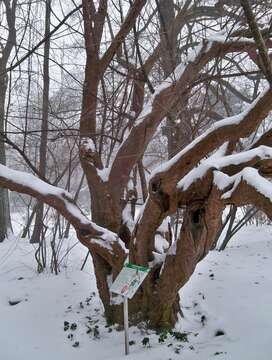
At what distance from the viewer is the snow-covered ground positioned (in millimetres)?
3402

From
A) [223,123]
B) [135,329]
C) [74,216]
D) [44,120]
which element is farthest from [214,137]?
[44,120]

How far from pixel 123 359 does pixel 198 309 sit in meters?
1.25

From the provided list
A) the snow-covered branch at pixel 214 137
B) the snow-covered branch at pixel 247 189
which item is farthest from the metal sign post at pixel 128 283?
the snow-covered branch at pixel 247 189

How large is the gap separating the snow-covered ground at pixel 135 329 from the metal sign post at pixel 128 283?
1.10 feet

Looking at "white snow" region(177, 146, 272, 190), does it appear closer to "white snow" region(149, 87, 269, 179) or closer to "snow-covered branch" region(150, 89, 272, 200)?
"snow-covered branch" region(150, 89, 272, 200)

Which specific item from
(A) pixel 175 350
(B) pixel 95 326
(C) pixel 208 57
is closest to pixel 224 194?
(A) pixel 175 350

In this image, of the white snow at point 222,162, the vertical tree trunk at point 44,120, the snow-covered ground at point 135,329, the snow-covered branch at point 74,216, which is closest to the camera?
the white snow at point 222,162

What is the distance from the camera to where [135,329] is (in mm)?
3818

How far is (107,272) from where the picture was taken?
13.7ft

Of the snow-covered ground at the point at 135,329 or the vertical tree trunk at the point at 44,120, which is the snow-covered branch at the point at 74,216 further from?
the vertical tree trunk at the point at 44,120

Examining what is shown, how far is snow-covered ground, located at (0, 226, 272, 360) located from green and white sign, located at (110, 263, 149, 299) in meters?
0.50

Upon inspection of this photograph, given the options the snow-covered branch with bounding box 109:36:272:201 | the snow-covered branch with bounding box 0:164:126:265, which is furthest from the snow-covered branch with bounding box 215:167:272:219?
the snow-covered branch with bounding box 0:164:126:265

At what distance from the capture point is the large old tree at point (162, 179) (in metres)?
3.16

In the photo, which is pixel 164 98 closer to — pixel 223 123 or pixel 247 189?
pixel 223 123
